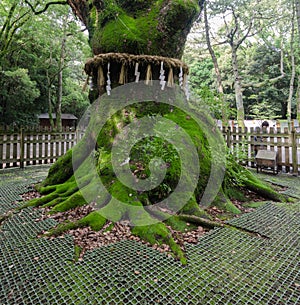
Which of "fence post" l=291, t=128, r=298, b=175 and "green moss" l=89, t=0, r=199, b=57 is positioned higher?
"green moss" l=89, t=0, r=199, b=57

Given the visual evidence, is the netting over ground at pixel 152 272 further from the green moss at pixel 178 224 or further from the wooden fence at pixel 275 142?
the wooden fence at pixel 275 142

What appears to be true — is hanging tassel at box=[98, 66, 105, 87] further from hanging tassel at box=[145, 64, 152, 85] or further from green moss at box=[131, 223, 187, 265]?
green moss at box=[131, 223, 187, 265]

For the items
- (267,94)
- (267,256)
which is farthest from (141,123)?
(267,94)

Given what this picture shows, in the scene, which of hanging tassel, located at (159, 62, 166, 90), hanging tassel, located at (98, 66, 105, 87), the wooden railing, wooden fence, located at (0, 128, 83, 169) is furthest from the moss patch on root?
wooden fence, located at (0, 128, 83, 169)

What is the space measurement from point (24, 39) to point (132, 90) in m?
14.0

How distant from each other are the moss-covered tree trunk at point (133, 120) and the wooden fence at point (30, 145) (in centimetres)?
366

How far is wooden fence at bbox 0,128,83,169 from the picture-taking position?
7109 millimetres

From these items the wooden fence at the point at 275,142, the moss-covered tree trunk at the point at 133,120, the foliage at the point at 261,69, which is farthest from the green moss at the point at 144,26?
the foliage at the point at 261,69

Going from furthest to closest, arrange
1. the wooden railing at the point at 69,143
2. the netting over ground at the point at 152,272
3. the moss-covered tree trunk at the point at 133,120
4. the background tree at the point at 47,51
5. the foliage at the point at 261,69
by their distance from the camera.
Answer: the foliage at the point at 261,69
the background tree at the point at 47,51
the wooden railing at the point at 69,143
the moss-covered tree trunk at the point at 133,120
the netting over ground at the point at 152,272

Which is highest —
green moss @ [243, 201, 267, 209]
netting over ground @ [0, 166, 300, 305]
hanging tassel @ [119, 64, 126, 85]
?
hanging tassel @ [119, 64, 126, 85]

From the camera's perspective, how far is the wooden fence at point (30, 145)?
711cm

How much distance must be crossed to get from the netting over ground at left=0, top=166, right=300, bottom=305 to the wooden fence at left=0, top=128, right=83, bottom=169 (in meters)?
5.25

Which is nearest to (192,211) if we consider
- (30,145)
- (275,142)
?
(275,142)

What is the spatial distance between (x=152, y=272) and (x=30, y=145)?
7181 mm
